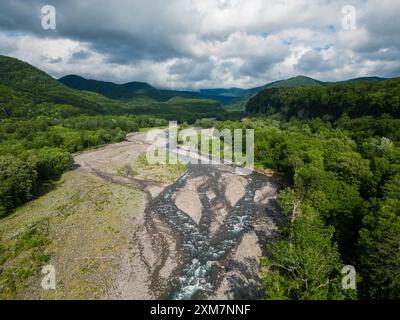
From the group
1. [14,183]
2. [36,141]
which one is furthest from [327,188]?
[36,141]

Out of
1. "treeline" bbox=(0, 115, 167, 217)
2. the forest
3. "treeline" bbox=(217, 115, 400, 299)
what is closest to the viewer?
"treeline" bbox=(217, 115, 400, 299)

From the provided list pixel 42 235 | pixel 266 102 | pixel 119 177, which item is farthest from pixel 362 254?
pixel 266 102

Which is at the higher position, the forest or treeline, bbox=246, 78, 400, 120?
treeline, bbox=246, 78, 400, 120

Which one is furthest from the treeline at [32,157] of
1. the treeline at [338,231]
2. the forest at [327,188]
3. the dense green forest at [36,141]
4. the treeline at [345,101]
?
the treeline at [345,101]

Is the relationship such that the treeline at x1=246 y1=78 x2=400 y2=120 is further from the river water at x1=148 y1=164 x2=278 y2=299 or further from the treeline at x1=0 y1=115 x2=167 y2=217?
the treeline at x1=0 y1=115 x2=167 y2=217

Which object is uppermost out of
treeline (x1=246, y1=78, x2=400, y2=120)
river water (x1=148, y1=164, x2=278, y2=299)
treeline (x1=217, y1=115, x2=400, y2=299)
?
treeline (x1=246, y1=78, x2=400, y2=120)

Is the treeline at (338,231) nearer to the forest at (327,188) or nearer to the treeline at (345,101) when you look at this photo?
the forest at (327,188)

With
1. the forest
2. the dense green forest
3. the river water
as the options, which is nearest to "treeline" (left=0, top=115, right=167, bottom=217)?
the dense green forest

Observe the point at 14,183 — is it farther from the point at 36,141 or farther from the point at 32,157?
the point at 36,141
